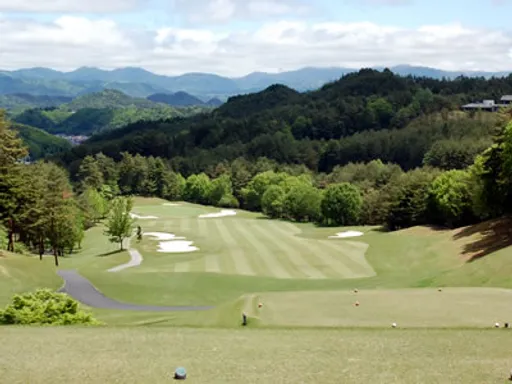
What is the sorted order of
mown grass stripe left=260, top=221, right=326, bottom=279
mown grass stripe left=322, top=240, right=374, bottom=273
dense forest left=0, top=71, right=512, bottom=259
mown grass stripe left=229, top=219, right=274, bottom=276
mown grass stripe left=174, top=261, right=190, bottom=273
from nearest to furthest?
1. mown grass stripe left=260, top=221, right=326, bottom=279
2. mown grass stripe left=174, top=261, right=190, bottom=273
3. mown grass stripe left=229, top=219, right=274, bottom=276
4. mown grass stripe left=322, top=240, right=374, bottom=273
5. dense forest left=0, top=71, right=512, bottom=259

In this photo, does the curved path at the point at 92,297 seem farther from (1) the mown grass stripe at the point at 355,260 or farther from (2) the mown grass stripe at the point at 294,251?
(1) the mown grass stripe at the point at 355,260

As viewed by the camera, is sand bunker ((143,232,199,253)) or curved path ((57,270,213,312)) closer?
curved path ((57,270,213,312))

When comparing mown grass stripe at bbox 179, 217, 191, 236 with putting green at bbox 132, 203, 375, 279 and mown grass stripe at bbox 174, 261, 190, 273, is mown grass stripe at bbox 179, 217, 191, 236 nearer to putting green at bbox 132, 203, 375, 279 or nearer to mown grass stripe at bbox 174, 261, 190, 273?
putting green at bbox 132, 203, 375, 279

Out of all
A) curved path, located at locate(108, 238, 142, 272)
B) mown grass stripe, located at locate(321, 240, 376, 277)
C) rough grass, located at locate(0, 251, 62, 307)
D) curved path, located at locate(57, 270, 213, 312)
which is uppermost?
rough grass, located at locate(0, 251, 62, 307)

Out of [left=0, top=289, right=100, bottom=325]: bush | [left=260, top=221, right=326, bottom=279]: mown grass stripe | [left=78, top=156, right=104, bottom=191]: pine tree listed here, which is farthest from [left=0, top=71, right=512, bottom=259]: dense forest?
[left=0, top=289, right=100, bottom=325]: bush

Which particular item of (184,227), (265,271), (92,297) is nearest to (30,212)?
(92,297)

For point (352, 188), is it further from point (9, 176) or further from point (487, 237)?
point (9, 176)
